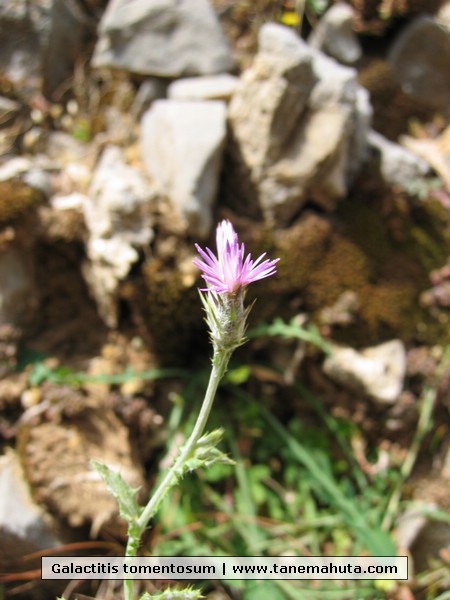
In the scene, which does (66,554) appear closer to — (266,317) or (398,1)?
(266,317)

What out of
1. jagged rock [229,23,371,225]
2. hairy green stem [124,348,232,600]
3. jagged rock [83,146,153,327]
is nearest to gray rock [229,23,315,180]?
jagged rock [229,23,371,225]

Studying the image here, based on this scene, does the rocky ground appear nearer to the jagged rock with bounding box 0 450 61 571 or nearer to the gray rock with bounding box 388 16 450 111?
the jagged rock with bounding box 0 450 61 571

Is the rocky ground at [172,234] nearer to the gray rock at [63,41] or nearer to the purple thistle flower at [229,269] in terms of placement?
the gray rock at [63,41]

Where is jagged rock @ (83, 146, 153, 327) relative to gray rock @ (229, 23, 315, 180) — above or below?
below

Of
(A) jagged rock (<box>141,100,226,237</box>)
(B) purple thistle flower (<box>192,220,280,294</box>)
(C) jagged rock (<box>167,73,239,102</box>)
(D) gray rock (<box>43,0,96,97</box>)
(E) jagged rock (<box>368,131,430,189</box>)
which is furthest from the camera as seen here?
(D) gray rock (<box>43,0,96,97</box>)

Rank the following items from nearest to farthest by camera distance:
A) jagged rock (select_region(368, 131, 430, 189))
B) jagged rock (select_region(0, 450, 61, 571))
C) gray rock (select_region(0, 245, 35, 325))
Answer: jagged rock (select_region(0, 450, 61, 571)), gray rock (select_region(0, 245, 35, 325)), jagged rock (select_region(368, 131, 430, 189))

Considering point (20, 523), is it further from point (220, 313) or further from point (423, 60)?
point (423, 60)

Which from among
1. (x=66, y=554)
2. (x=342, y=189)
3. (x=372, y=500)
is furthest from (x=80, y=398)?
(x=342, y=189)
